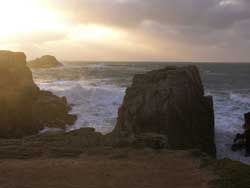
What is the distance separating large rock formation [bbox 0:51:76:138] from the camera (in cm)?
3097

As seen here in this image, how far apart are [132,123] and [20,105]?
427 inches

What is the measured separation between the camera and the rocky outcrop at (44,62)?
145m

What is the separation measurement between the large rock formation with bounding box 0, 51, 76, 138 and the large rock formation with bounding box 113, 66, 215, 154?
8.79 meters

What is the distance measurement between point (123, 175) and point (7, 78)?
22.4 m

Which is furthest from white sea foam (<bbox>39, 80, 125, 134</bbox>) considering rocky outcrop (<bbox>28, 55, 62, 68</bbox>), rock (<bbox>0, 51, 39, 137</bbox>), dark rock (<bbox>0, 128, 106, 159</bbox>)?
rocky outcrop (<bbox>28, 55, 62, 68</bbox>)

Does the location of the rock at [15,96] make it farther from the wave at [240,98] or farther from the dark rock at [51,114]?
the wave at [240,98]

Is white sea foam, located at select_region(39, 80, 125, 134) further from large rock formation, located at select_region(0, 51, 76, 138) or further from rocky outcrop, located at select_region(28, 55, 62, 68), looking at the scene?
rocky outcrop, located at select_region(28, 55, 62, 68)

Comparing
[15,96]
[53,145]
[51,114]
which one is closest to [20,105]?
[15,96]

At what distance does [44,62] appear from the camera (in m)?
153

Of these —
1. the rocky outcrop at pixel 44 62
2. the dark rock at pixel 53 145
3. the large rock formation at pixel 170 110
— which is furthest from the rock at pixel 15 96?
A: the rocky outcrop at pixel 44 62

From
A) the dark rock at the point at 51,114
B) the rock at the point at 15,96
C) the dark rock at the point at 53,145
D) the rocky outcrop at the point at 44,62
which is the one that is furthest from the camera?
the rocky outcrop at the point at 44,62

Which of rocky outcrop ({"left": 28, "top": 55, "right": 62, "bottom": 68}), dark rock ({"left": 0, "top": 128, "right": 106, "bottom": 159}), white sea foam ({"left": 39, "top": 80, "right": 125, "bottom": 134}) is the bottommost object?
white sea foam ({"left": 39, "top": 80, "right": 125, "bottom": 134})

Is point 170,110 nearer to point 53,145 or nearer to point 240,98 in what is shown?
point 53,145

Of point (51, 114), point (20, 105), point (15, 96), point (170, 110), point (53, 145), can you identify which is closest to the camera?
point (53, 145)
